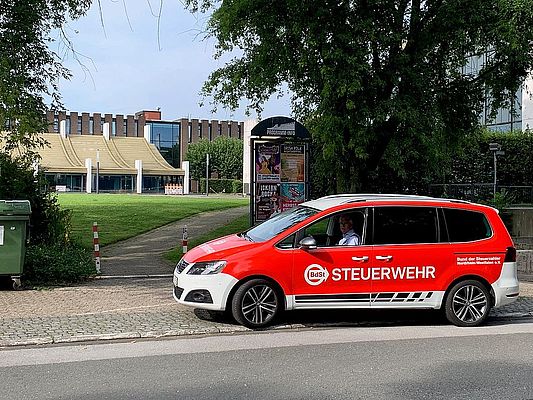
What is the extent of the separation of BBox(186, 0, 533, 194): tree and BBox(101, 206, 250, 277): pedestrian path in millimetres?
5062

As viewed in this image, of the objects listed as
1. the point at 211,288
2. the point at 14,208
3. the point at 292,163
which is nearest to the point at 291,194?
the point at 292,163

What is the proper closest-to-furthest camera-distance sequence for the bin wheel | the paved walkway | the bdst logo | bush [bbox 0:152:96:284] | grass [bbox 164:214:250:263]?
the paved walkway < the bdst logo < the bin wheel < bush [bbox 0:152:96:284] < grass [bbox 164:214:250:263]

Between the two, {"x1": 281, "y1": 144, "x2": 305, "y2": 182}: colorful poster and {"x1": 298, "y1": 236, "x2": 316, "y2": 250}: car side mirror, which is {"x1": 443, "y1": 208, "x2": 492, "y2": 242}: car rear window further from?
{"x1": 281, "y1": 144, "x2": 305, "y2": 182}: colorful poster

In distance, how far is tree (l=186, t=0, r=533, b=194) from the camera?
17266 millimetres

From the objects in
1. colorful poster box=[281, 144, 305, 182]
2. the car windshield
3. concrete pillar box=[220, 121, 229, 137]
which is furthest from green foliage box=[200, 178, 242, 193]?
the car windshield

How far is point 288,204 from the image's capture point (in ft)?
58.9

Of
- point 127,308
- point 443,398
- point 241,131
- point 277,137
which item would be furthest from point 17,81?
point 241,131

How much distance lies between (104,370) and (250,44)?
13.9 metres

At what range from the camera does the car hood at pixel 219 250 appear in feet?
30.5

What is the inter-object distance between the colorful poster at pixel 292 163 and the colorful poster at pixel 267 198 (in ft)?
1.18

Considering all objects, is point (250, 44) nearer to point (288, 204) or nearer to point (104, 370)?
point (288, 204)

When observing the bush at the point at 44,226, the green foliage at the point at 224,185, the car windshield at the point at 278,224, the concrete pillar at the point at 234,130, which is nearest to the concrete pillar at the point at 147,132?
the concrete pillar at the point at 234,130

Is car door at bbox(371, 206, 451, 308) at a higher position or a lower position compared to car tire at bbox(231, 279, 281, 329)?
higher

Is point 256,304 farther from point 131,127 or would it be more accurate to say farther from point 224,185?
point 131,127
